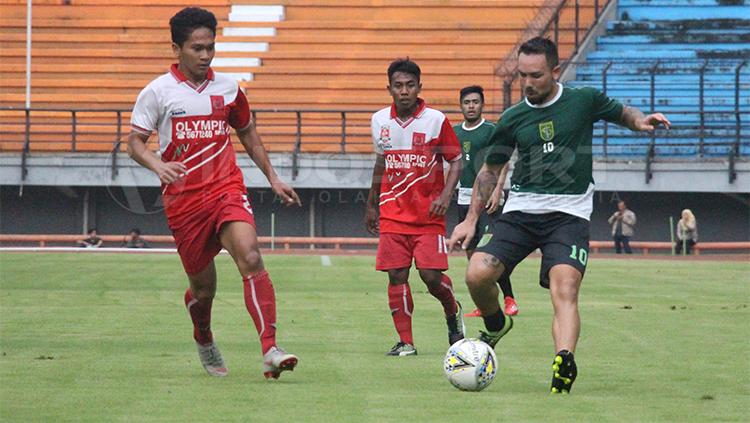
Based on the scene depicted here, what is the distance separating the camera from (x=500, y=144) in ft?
28.6

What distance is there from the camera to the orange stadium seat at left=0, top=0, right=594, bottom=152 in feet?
112

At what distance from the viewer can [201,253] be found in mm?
8688

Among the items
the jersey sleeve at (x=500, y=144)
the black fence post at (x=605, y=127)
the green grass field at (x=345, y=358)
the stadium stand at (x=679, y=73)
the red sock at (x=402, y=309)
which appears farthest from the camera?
the stadium stand at (x=679, y=73)

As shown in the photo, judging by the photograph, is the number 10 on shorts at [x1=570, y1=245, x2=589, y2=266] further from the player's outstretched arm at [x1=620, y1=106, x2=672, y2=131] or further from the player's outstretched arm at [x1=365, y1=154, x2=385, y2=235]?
the player's outstretched arm at [x1=365, y1=154, x2=385, y2=235]

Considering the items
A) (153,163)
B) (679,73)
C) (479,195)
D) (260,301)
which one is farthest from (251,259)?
Answer: (679,73)

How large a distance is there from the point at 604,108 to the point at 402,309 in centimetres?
278

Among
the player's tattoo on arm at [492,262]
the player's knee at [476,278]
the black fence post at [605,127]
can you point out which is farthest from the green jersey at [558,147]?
the black fence post at [605,127]

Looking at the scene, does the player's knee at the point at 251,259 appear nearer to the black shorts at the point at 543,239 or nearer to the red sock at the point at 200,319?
the red sock at the point at 200,319

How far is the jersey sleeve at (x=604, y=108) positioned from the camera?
8.44 metres

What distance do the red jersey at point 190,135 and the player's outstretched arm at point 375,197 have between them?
2.51 m

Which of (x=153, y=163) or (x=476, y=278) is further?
(x=476, y=278)

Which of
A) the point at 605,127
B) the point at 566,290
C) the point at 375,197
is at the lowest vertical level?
the point at 566,290

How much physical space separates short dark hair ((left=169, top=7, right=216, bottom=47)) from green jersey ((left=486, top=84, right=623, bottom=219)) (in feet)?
A: 6.45

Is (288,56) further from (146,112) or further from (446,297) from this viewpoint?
(146,112)
